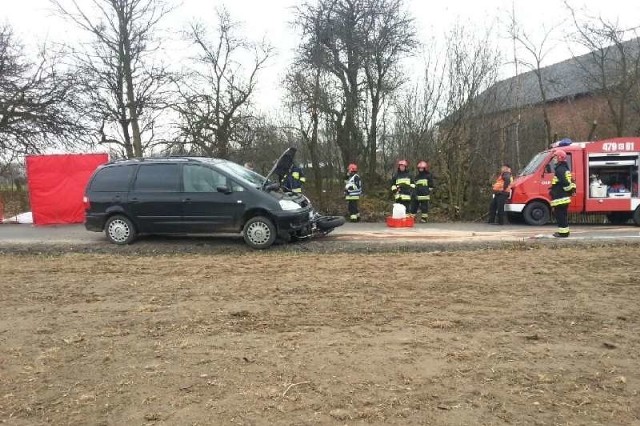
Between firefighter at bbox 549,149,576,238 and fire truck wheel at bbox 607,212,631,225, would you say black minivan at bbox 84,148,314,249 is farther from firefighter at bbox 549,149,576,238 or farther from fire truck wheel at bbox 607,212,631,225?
fire truck wheel at bbox 607,212,631,225

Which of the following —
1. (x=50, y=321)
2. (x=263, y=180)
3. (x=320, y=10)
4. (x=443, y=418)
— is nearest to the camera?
(x=443, y=418)

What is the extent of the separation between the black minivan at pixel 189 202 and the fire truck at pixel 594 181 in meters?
6.51

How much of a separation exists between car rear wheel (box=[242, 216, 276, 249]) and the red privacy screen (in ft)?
22.5

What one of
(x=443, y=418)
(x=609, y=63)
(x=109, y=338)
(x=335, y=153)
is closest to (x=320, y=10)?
(x=335, y=153)

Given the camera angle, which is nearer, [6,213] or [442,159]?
[442,159]

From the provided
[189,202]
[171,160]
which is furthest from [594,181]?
[171,160]

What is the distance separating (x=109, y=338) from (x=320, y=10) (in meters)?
16.2

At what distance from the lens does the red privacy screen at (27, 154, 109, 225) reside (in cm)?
1534

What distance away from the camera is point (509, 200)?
1429 cm

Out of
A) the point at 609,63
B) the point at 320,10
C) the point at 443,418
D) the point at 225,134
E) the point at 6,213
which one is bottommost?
the point at 443,418

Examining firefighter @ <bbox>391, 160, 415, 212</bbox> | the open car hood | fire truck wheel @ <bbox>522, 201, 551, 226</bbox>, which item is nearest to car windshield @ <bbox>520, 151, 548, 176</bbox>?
fire truck wheel @ <bbox>522, 201, 551, 226</bbox>

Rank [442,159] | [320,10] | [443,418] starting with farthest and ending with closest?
[320,10], [442,159], [443,418]

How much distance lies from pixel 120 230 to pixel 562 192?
928 centimetres

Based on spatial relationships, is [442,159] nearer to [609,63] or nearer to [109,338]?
[609,63]
